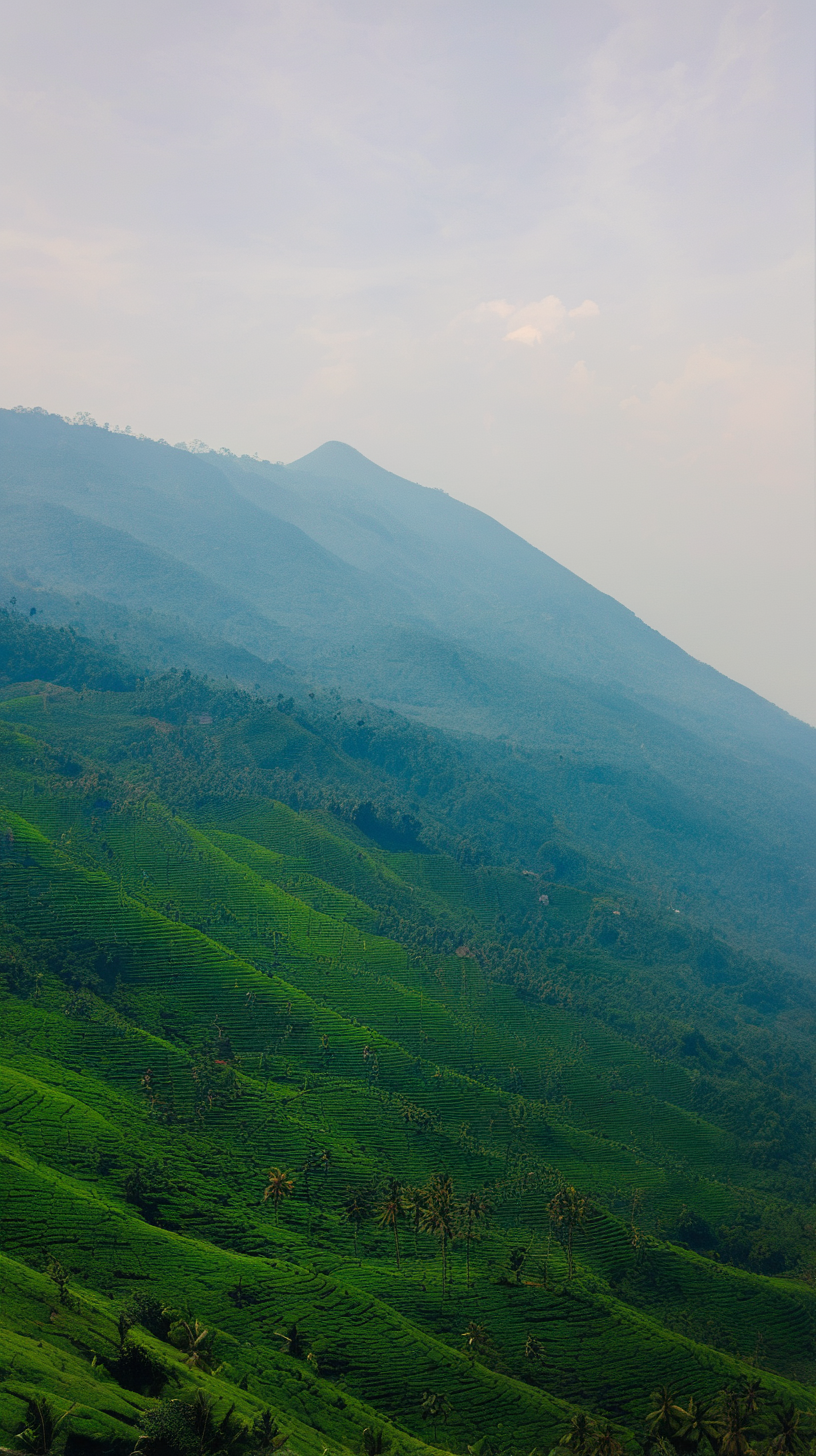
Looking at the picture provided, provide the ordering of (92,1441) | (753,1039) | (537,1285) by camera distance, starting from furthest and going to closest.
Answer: (753,1039) < (537,1285) < (92,1441)

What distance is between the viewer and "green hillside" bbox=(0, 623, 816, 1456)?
5366 centimetres

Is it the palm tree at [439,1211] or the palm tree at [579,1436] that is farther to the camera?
the palm tree at [439,1211]

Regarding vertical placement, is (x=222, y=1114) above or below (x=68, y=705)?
below

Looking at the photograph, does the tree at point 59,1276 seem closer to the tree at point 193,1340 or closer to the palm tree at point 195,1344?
the tree at point 193,1340

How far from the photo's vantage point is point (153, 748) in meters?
157

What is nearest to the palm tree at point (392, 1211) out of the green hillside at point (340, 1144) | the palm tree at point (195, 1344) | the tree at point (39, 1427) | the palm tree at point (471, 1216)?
the green hillside at point (340, 1144)

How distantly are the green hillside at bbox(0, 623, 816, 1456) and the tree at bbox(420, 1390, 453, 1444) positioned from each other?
5.6 inches

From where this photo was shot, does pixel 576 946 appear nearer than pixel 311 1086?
No

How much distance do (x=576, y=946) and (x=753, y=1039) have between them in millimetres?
30924

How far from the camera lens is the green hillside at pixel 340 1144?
53.7 meters

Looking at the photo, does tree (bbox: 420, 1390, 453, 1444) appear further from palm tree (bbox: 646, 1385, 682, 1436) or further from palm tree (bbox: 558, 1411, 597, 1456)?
palm tree (bbox: 646, 1385, 682, 1436)

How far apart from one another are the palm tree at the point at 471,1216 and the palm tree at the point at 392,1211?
5.11m

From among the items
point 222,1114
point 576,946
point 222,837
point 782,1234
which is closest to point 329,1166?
point 222,1114

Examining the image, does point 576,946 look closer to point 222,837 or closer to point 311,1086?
point 222,837
